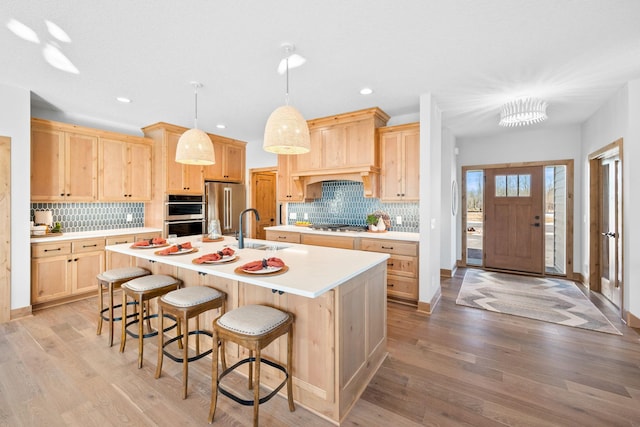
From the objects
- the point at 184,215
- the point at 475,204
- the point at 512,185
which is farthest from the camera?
the point at 475,204

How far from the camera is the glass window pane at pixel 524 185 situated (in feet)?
17.8

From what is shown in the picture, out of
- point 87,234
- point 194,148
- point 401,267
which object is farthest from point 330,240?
point 87,234

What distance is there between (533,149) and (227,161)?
219 inches

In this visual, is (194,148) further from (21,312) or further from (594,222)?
(594,222)

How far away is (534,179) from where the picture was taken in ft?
17.6

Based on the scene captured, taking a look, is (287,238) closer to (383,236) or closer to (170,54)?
(383,236)

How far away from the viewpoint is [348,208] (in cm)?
488

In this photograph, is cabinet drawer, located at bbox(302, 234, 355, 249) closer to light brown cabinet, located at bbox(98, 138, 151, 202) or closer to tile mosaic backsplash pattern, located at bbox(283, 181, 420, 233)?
tile mosaic backsplash pattern, located at bbox(283, 181, 420, 233)

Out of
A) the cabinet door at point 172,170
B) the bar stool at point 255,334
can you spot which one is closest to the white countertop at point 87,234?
the cabinet door at point 172,170

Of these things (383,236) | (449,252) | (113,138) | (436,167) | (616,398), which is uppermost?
(113,138)

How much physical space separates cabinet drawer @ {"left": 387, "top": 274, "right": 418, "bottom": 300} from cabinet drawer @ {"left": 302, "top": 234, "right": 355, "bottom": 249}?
27.2 inches

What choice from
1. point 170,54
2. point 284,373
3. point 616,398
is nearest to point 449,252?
point 616,398

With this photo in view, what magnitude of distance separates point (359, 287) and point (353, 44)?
1.92 m

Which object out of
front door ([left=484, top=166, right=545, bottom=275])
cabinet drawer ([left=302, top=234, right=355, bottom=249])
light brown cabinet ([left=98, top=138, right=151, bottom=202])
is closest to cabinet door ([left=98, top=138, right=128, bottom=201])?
light brown cabinet ([left=98, top=138, right=151, bottom=202])
